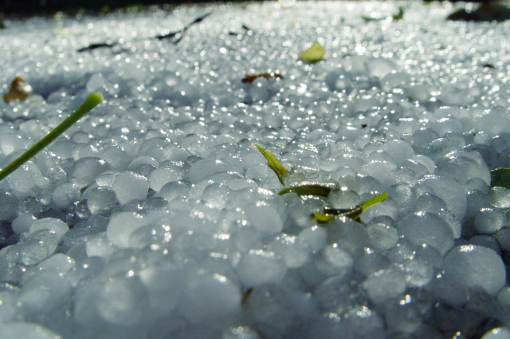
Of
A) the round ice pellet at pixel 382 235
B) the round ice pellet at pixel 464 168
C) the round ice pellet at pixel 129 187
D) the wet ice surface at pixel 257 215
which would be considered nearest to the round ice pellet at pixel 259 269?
the wet ice surface at pixel 257 215

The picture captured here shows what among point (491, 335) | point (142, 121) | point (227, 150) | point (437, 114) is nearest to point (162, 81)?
point (142, 121)

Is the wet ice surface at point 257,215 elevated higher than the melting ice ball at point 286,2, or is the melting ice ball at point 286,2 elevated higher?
the melting ice ball at point 286,2

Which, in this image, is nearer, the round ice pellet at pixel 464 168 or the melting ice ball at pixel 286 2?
the round ice pellet at pixel 464 168

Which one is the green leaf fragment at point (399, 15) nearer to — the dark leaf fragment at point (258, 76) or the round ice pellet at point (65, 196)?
the dark leaf fragment at point (258, 76)

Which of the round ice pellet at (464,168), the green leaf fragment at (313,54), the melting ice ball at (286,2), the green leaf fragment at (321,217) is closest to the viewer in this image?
the green leaf fragment at (321,217)

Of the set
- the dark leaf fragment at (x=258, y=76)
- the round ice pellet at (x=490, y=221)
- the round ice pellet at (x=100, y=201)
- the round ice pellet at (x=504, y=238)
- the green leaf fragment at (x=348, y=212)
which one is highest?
the green leaf fragment at (x=348, y=212)

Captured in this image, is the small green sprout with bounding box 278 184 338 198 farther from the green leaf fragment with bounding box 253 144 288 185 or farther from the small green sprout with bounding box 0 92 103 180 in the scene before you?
the small green sprout with bounding box 0 92 103 180

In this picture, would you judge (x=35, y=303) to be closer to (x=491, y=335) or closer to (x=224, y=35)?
(x=491, y=335)
